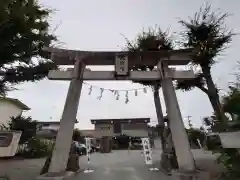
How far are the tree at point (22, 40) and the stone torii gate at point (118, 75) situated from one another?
67 cm

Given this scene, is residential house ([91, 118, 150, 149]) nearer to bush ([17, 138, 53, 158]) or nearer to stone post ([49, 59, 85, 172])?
bush ([17, 138, 53, 158])

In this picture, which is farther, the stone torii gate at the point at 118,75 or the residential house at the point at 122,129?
the residential house at the point at 122,129

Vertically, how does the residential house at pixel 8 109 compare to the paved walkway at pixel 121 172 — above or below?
above

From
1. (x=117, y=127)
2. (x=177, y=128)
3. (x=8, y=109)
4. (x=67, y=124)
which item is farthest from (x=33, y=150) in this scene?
(x=117, y=127)

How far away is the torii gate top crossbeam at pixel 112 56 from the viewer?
476 inches

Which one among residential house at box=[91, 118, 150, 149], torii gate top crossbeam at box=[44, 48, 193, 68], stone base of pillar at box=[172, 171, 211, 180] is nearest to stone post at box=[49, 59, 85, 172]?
torii gate top crossbeam at box=[44, 48, 193, 68]

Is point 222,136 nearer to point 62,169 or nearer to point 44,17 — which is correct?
point 62,169

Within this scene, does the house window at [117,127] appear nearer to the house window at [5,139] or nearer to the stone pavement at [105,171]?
the house window at [5,139]

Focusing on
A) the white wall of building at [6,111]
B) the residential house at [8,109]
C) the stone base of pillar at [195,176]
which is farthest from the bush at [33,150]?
the stone base of pillar at [195,176]

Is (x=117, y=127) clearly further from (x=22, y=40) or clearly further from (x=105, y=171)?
(x=22, y=40)

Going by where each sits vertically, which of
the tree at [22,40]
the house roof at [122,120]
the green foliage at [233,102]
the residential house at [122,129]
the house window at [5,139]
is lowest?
the green foliage at [233,102]

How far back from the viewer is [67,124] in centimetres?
1133

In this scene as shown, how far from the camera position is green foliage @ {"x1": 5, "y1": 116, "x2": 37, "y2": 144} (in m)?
21.4

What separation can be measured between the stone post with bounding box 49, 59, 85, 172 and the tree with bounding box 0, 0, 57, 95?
162cm
